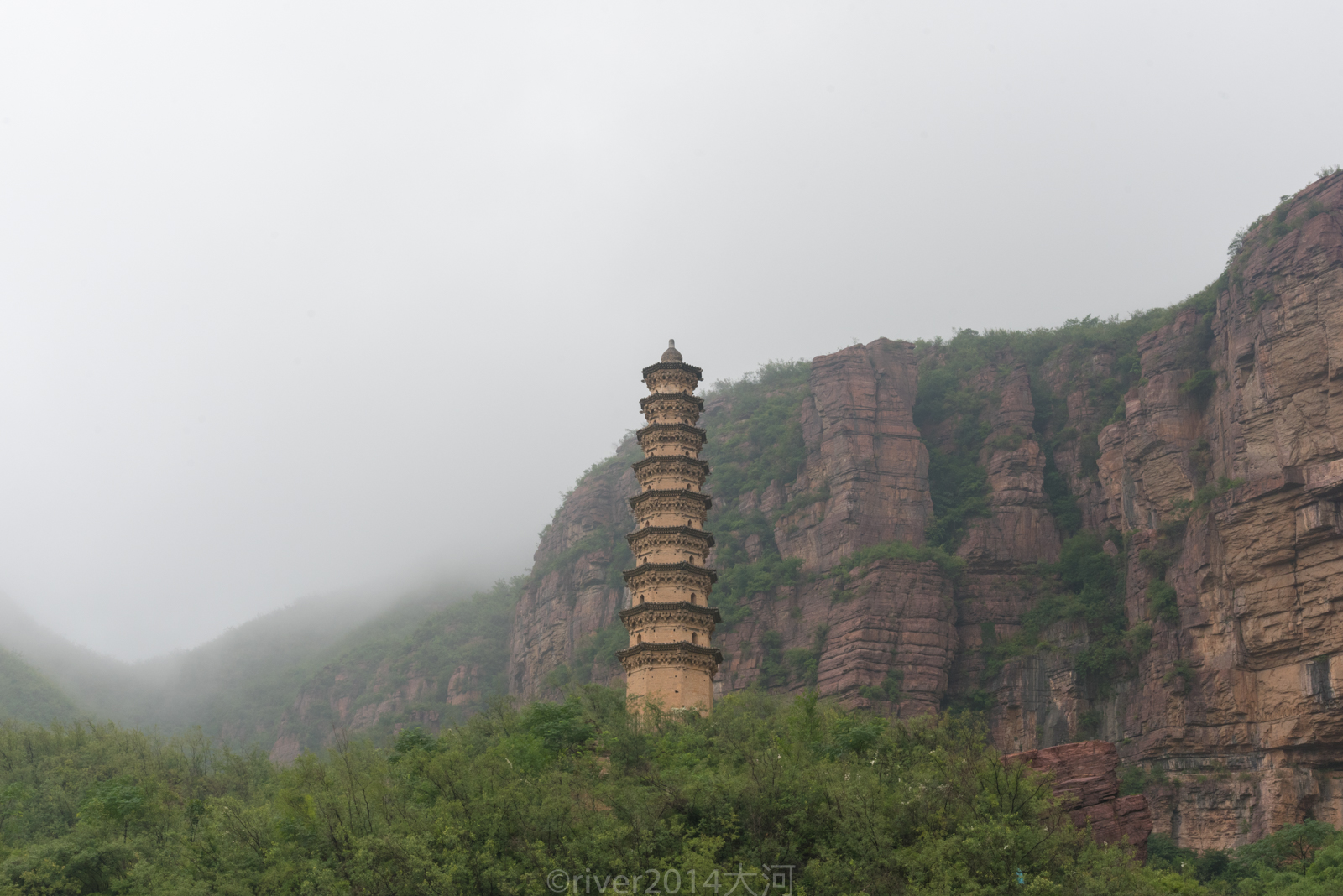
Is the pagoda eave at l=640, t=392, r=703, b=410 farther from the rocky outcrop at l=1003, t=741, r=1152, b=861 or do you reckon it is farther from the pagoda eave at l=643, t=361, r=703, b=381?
the rocky outcrop at l=1003, t=741, r=1152, b=861

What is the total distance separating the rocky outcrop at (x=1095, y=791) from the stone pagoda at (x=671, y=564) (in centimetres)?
1327

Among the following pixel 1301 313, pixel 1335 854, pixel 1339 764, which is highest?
pixel 1301 313

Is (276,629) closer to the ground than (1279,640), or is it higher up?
higher up

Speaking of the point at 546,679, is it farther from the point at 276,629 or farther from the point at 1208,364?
the point at 276,629

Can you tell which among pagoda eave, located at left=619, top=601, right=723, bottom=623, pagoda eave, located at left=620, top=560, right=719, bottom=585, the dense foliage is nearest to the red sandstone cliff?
the dense foliage

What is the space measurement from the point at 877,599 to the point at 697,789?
5073cm

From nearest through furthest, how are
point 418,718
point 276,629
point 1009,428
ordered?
point 1009,428
point 418,718
point 276,629

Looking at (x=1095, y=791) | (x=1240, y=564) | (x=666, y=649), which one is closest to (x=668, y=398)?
(x=666, y=649)

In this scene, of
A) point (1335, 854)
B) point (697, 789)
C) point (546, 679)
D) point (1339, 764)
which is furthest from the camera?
point (546, 679)

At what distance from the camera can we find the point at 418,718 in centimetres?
11550

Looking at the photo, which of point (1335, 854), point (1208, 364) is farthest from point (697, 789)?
point (1208, 364)

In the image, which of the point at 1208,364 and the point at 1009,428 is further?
the point at 1009,428

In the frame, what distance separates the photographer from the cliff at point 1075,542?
206ft

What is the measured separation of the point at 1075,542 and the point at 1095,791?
166 feet
